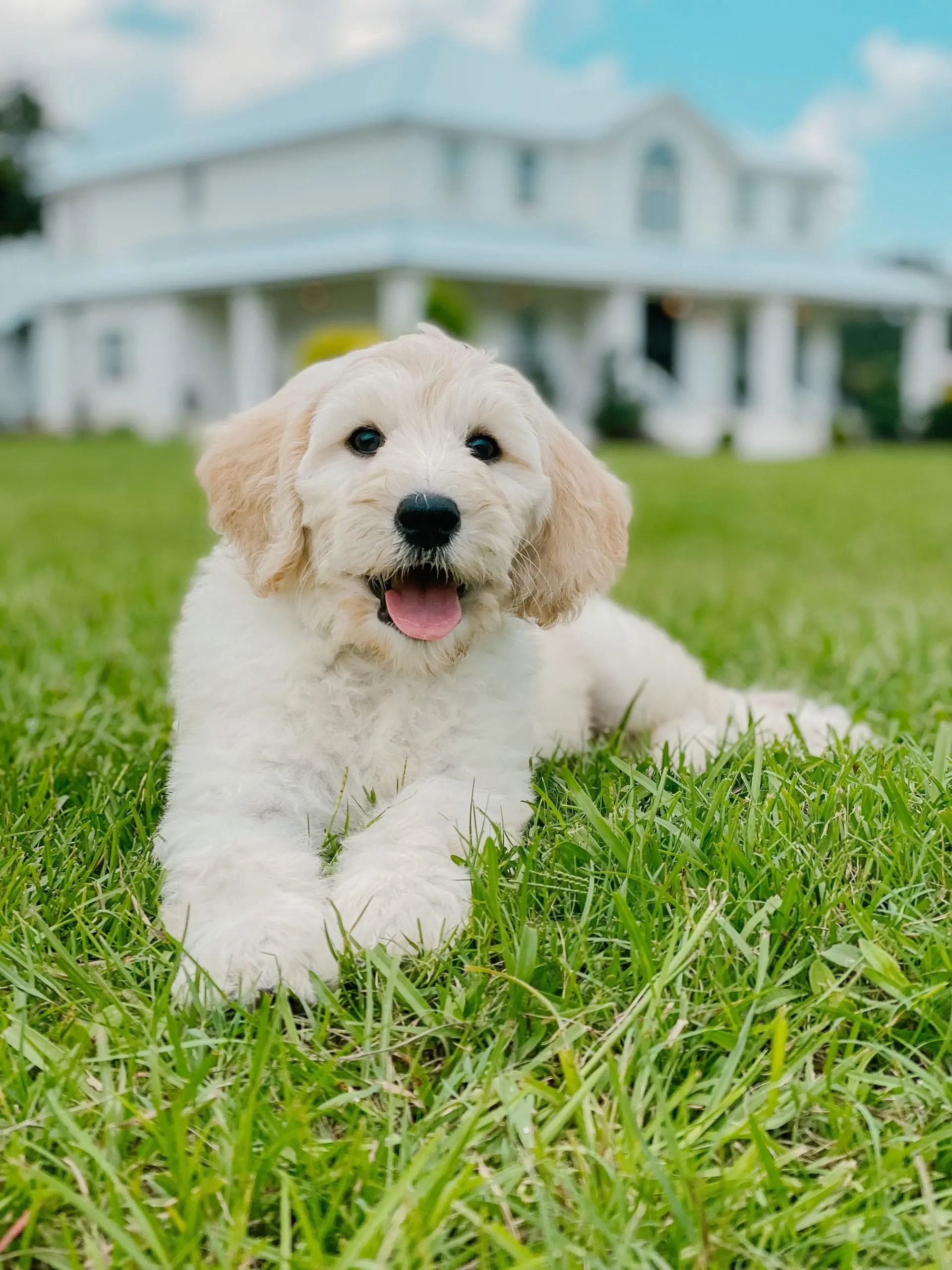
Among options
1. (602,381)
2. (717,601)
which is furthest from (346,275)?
(717,601)

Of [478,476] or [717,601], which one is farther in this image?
[717,601]

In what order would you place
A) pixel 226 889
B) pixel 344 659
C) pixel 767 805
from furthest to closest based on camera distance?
pixel 344 659 < pixel 767 805 < pixel 226 889

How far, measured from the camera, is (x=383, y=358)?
318 cm

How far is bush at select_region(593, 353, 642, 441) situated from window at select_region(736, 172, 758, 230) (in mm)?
11774

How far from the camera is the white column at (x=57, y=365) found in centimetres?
4181

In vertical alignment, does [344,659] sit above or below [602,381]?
above

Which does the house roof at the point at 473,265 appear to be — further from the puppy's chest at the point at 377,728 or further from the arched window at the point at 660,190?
the puppy's chest at the point at 377,728

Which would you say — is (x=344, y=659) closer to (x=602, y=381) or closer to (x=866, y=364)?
(x=602, y=381)

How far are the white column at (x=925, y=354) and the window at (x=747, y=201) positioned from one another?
6.60 m

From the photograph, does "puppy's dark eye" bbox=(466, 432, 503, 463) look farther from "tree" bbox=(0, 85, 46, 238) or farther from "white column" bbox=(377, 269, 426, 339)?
"tree" bbox=(0, 85, 46, 238)

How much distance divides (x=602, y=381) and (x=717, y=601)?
28696 mm

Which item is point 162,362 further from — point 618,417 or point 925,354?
point 925,354

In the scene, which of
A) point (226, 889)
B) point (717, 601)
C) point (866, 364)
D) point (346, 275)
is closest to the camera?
point (226, 889)

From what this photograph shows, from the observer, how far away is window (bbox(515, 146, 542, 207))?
122 feet
